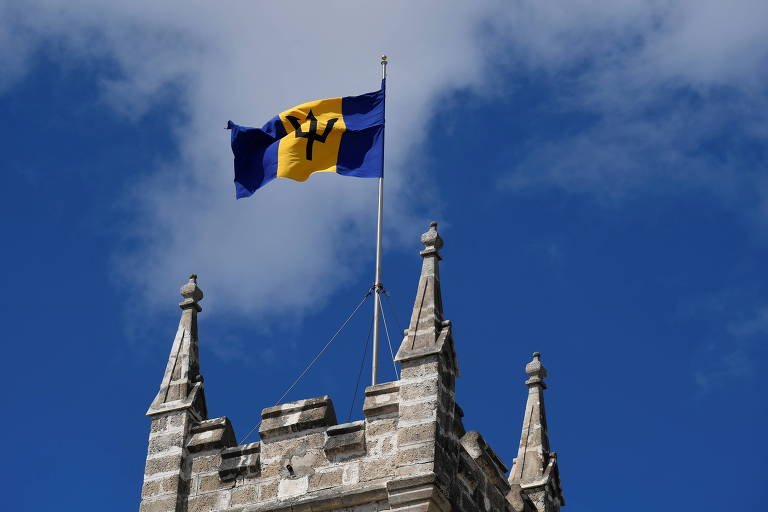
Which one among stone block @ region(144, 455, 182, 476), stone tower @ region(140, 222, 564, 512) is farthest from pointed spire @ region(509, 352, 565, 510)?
stone block @ region(144, 455, 182, 476)

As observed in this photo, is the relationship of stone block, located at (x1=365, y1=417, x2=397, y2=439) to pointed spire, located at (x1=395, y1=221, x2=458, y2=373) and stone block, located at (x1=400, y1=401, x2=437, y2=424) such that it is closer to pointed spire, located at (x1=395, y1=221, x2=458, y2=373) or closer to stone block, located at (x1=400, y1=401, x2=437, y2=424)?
stone block, located at (x1=400, y1=401, x2=437, y2=424)

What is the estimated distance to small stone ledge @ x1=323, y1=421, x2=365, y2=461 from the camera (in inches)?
995

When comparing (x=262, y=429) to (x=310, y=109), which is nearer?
(x=262, y=429)

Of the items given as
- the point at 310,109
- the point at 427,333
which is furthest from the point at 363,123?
the point at 427,333

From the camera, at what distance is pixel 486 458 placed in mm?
26703

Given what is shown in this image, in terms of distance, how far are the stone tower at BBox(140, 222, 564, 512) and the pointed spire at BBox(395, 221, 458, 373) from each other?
21 millimetres

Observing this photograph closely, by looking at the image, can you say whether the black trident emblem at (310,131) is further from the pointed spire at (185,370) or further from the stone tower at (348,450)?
the stone tower at (348,450)

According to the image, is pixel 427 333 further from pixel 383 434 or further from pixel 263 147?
pixel 263 147

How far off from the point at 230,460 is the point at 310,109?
8.09 m

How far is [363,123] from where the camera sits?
31.6 meters

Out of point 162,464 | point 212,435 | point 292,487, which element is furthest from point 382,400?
point 162,464

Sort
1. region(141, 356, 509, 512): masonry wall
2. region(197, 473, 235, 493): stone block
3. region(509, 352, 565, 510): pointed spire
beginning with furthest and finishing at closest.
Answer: region(509, 352, 565, 510): pointed spire → region(197, 473, 235, 493): stone block → region(141, 356, 509, 512): masonry wall

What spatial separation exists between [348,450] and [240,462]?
1786mm

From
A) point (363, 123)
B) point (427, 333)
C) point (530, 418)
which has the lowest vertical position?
point (427, 333)
